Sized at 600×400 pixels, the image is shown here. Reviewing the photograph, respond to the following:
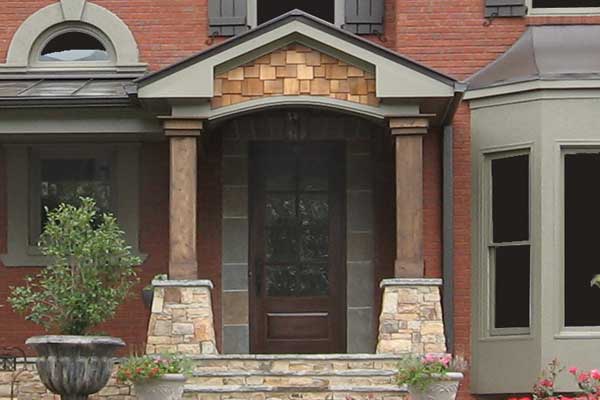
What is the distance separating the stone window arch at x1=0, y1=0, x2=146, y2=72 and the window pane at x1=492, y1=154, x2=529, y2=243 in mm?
4142

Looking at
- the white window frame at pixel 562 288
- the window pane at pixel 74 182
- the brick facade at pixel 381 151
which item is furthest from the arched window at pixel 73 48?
the white window frame at pixel 562 288

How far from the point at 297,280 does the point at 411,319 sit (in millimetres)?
2619

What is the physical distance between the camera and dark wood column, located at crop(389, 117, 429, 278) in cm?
1311

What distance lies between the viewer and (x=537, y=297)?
44.2 ft

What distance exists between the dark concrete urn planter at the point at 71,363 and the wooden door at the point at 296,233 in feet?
11.5

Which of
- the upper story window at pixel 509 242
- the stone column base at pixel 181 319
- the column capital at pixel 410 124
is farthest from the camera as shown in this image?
the upper story window at pixel 509 242

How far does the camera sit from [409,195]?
13172 mm

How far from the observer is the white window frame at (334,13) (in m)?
15.3

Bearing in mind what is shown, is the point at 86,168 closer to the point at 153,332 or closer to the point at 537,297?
the point at 153,332

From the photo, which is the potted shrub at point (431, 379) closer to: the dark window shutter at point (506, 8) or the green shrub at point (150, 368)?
the green shrub at point (150, 368)

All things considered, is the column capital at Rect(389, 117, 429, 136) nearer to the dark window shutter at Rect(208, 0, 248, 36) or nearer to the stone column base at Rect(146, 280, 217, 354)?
the stone column base at Rect(146, 280, 217, 354)

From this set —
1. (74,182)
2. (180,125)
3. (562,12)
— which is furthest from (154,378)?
(562,12)

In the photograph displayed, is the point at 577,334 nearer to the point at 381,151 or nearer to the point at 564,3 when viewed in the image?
the point at 381,151

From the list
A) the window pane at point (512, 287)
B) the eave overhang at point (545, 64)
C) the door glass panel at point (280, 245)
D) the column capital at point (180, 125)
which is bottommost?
the window pane at point (512, 287)
